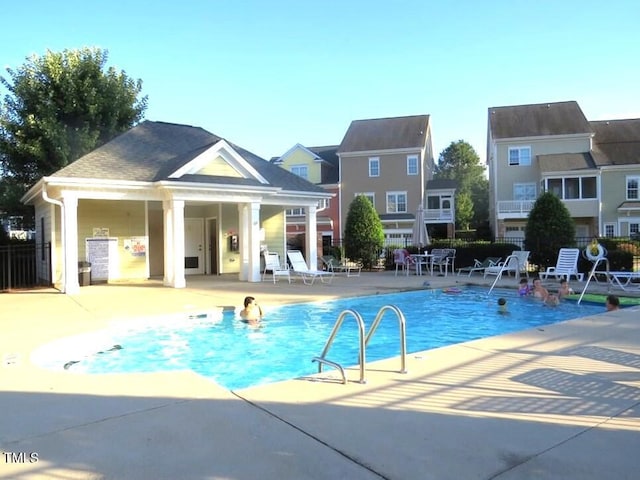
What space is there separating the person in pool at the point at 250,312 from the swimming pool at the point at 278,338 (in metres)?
0.15

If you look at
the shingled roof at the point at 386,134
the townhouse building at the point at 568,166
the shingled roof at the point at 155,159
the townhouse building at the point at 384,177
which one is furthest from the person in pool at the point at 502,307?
the shingled roof at the point at 386,134

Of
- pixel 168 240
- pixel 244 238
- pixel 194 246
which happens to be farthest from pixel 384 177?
pixel 168 240

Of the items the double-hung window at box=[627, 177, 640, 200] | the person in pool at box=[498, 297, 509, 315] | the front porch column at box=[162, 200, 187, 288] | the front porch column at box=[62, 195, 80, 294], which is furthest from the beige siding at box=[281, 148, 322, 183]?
the person in pool at box=[498, 297, 509, 315]

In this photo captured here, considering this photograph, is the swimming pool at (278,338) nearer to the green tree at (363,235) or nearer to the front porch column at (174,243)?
the front porch column at (174,243)

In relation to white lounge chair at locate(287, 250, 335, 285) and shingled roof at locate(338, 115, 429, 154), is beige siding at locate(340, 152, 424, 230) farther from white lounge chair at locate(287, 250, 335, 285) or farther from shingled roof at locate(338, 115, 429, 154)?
white lounge chair at locate(287, 250, 335, 285)

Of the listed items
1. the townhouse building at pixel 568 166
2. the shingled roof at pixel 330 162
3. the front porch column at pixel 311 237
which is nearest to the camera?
the front porch column at pixel 311 237

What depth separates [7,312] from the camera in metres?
10.0

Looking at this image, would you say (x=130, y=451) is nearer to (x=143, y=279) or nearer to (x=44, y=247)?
(x=143, y=279)

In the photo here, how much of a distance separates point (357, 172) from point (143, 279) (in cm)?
2449

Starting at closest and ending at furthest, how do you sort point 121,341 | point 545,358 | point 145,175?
point 545,358, point 121,341, point 145,175

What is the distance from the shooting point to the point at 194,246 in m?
19.7

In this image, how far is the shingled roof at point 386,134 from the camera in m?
38.1

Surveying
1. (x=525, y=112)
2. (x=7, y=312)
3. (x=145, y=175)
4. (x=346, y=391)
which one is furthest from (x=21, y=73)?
(x=525, y=112)

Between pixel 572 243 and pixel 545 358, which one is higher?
pixel 572 243
